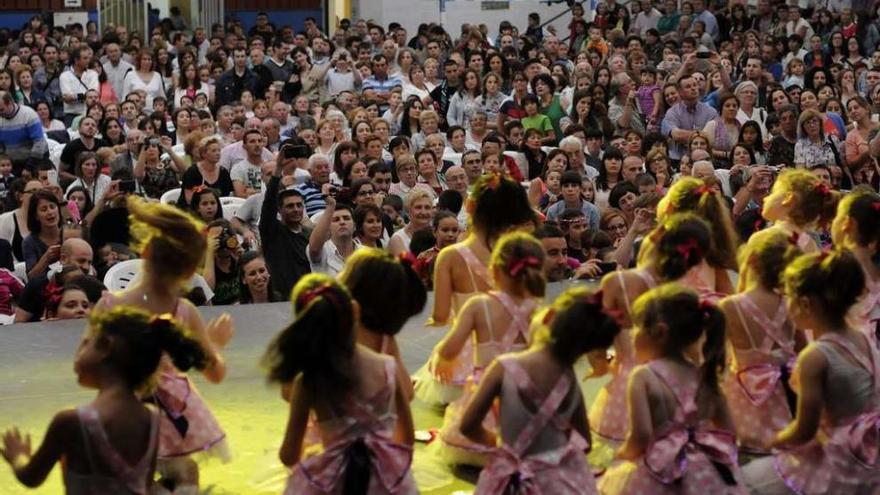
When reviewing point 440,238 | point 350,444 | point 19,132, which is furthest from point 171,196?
point 350,444

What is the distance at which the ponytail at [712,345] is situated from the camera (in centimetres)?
557

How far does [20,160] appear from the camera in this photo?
552 inches

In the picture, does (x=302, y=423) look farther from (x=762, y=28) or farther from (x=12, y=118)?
(x=762, y=28)

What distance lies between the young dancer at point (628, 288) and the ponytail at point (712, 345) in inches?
32.1

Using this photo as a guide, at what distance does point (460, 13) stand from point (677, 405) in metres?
19.6

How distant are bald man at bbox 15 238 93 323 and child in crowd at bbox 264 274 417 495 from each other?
155 inches

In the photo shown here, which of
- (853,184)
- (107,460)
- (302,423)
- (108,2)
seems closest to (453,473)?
(302,423)

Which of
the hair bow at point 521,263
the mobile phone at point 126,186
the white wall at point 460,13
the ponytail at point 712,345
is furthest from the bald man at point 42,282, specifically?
the white wall at point 460,13

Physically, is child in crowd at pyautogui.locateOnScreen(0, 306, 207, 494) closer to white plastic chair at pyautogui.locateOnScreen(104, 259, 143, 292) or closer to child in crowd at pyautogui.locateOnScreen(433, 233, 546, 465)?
child in crowd at pyautogui.locateOnScreen(433, 233, 546, 465)

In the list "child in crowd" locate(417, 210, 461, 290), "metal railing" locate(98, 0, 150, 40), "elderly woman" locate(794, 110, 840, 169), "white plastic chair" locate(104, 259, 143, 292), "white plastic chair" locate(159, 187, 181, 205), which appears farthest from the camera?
"metal railing" locate(98, 0, 150, 40)

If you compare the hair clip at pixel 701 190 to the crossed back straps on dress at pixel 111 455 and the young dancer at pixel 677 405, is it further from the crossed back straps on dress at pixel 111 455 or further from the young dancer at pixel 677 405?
the crossed back straps on dress at pixel 111 455

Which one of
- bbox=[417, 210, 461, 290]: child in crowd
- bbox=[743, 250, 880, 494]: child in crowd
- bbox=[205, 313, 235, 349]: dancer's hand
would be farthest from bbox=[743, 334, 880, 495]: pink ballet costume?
bbox=[417, 210, 461, 290]: child in crowd

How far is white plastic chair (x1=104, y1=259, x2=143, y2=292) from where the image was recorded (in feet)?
30.9

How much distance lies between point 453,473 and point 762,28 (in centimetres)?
A: 1525
